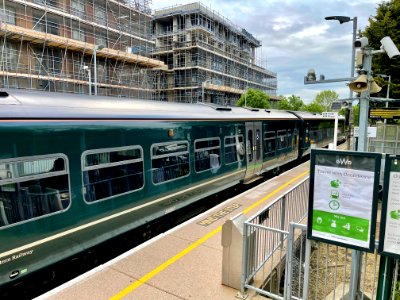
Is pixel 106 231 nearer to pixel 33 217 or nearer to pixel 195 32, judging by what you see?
pixel 33 217

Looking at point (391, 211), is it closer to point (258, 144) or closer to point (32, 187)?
point (32, 187)

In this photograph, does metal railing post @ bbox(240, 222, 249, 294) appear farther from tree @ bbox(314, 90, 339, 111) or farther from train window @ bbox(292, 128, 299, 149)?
tree @ bbox(314, 90, 339, 111)

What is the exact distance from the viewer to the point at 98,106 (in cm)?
599

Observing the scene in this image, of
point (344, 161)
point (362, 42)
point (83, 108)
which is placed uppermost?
point (362, 42)

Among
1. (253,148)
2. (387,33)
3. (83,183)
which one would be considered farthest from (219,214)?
(387,33)

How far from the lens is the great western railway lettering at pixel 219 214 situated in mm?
7336

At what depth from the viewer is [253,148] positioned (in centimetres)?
1188

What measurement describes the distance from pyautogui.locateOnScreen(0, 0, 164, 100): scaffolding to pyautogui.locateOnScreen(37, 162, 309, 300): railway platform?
1835 cm

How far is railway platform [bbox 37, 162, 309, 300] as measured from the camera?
4.60m

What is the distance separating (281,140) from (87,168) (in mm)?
10926

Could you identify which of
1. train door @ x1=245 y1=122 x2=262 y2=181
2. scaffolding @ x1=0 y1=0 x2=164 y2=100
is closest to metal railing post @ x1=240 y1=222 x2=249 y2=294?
train door @ x1=245 y1=122 x2=262 y2=181

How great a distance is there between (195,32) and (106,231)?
48.6 m

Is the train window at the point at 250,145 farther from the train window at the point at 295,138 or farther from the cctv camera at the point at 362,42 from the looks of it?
the cctv camera at the point at 362,42

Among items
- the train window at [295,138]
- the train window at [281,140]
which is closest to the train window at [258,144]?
the train window at [281,140]
